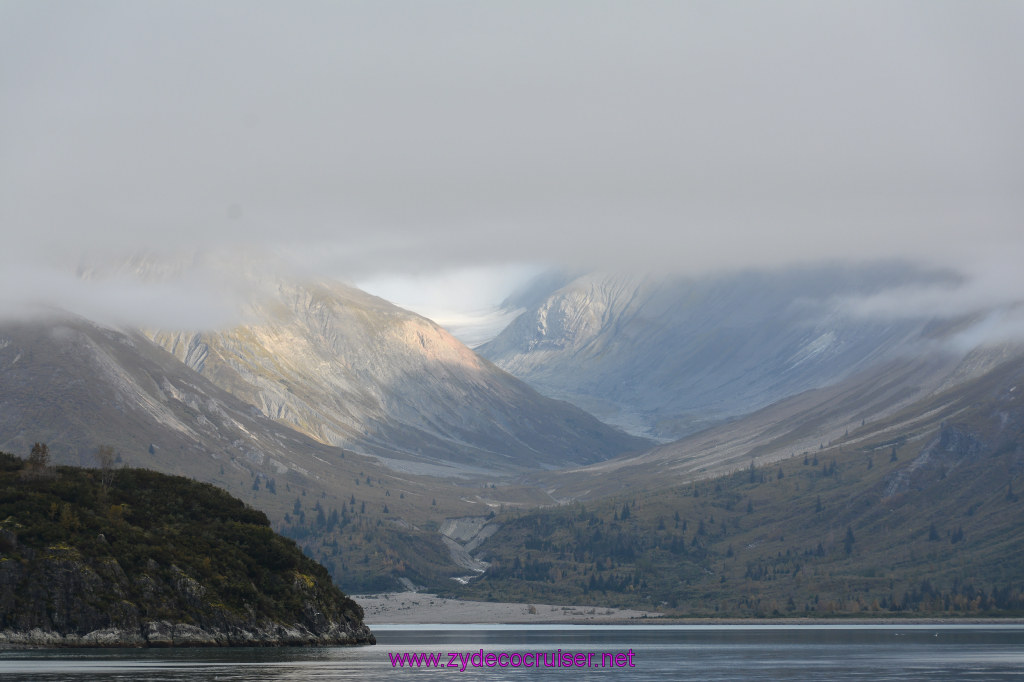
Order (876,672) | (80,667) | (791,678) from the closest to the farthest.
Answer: (80,667) → (791,678) → (876,672)

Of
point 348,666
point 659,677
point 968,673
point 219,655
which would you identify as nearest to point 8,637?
point 219,655

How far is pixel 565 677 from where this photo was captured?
187750 mm

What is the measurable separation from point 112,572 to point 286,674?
144 feet

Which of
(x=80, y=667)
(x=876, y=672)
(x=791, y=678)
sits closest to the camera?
(x=80, y=667)

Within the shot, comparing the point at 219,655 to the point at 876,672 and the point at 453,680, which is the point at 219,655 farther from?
the point at 876,672

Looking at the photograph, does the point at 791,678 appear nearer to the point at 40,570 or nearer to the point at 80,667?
the point at 80,667

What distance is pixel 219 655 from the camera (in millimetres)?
195875

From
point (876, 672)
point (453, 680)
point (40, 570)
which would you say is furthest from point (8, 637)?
point (876, 672)

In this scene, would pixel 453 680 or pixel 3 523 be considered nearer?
Result: pixel 453 680

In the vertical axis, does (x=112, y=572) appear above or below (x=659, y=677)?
above

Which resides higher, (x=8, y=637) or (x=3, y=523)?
(x=3, y=523)

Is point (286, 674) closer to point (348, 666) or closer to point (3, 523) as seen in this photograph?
point (348, 666)

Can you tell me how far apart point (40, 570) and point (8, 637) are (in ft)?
33.3

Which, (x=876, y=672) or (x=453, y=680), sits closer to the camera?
(x=453, y=680)
